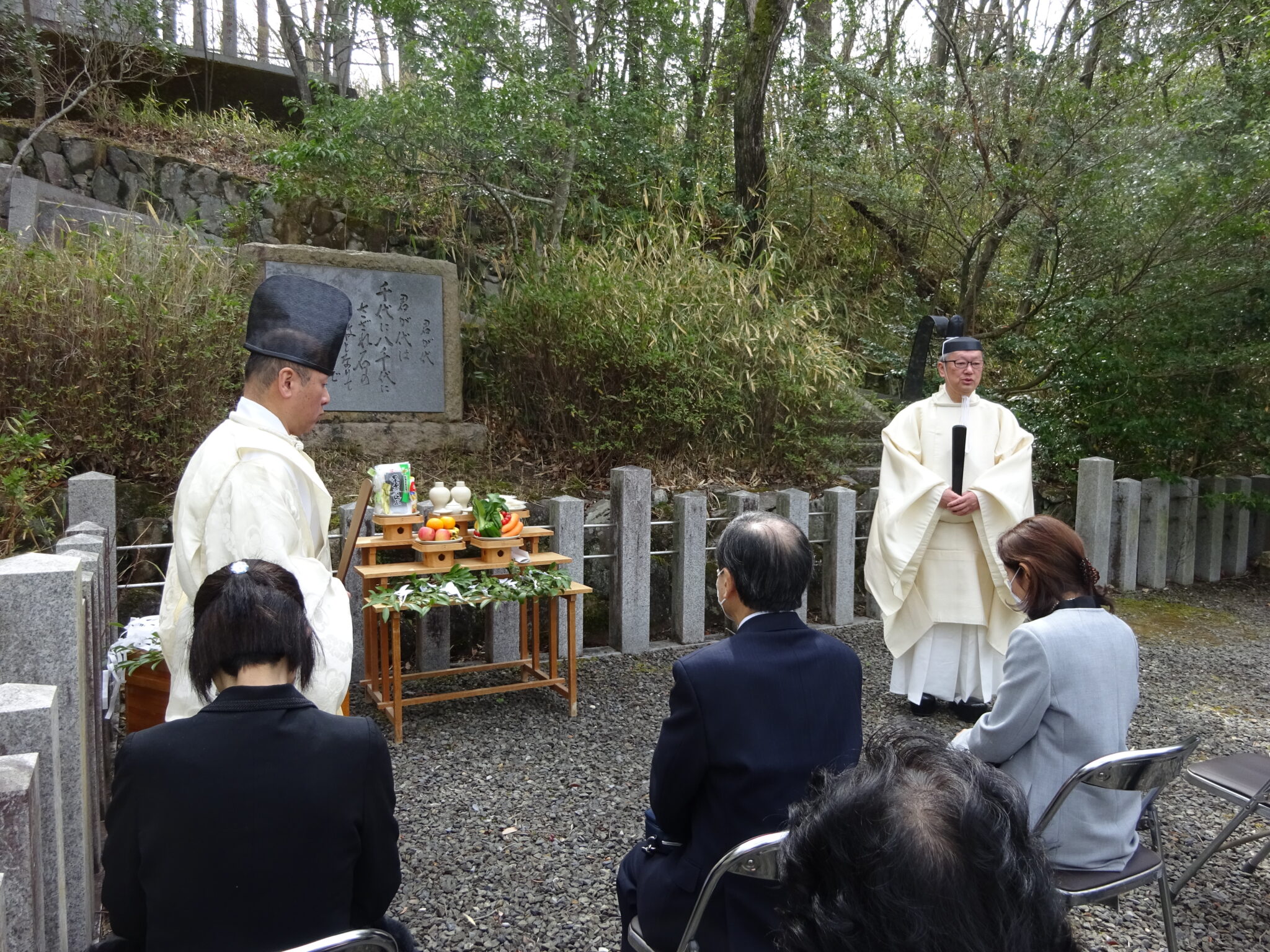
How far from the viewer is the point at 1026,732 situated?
2.45 meters

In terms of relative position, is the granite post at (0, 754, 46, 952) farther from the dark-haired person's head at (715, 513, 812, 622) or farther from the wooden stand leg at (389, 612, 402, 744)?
the wooden stand leg at (389, 612, 402, 744)

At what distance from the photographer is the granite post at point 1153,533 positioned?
8.13 m

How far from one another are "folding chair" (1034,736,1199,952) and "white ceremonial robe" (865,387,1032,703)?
7.91 ft

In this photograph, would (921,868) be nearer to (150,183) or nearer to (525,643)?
(525,643)

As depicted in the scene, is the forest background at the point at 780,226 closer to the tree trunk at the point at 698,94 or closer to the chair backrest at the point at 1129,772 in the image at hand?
the tree trunk at the point at 698,94

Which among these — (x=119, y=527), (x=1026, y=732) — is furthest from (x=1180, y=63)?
(x=119, y=527)

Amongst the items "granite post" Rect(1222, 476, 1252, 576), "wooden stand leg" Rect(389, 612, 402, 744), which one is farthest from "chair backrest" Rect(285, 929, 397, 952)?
"granite post" Rect(1222, 476, 1252, 576)

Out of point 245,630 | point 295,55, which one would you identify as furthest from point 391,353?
point 295,55

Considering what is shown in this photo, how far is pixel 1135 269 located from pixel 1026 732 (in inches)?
293

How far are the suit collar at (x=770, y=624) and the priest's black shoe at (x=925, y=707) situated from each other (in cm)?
333

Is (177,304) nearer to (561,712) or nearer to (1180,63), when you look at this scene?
(561,712)

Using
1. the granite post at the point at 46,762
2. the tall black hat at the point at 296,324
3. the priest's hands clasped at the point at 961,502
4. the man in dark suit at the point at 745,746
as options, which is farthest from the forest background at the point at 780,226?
the man in dark suit at the point at 745,746

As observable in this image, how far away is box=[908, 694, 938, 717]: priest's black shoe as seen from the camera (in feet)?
16.8

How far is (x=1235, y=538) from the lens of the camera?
8.78 meters
